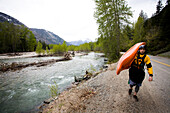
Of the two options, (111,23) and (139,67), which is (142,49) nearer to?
(139,67)

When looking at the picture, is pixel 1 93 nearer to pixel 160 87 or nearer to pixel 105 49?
pixel 160 87

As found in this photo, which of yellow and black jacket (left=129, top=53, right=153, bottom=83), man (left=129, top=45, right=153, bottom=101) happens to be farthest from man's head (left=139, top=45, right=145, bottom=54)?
yellow and black jacket (left=129, top=53, right=153, bottom=83)

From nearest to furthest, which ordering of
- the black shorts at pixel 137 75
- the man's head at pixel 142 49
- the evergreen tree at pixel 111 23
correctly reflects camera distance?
the man's head at pixel 142 49 < the black shorts at pixel 137 75 < the evergreen tree at pixel 111 23

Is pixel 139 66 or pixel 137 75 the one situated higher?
pixel 139 66

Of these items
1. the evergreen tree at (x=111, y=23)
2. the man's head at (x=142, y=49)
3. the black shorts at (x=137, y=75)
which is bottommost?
the black shorts at (x=137, y=75)

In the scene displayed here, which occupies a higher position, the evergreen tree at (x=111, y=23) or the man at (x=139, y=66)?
the evergreen tree at (x=111, y=23)

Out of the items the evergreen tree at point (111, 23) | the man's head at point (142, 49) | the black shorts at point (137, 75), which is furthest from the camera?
the evergreen tree at point (111, 23)

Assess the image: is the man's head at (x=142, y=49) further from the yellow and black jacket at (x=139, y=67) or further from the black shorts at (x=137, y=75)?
the black shorts at (x=137, y=75)

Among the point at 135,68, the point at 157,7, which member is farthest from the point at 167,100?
the point at 157,7

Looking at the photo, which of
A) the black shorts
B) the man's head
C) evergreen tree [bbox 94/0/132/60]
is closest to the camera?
the man's head

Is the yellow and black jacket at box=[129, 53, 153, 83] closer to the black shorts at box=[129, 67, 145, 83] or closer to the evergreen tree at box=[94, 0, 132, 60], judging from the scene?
the black shorts at box=[129, 67, 145, 83]

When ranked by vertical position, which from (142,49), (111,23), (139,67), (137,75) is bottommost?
(137,75)

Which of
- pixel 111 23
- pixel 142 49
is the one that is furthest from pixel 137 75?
pixel 111 23

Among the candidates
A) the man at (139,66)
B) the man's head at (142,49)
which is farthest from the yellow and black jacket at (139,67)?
the man's head at (142,49)
